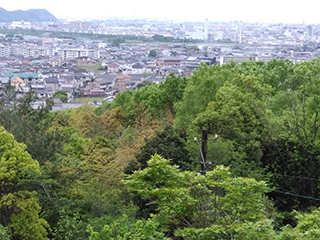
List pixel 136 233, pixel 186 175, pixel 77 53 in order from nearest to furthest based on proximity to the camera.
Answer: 1. pixel 136 233
2. pixel 186 175
3. pixel 77 53

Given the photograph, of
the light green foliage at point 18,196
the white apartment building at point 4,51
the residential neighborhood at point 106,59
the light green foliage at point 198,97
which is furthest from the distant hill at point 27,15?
the light green foliage at point 18,196

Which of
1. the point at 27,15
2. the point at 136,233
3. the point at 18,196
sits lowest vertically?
the point at 18,196

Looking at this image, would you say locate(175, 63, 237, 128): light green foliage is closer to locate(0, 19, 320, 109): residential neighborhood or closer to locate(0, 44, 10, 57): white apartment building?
locate(0, 19, 320, 109): residential neighborhood

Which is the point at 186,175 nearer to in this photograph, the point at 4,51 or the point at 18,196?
the point at 18,196

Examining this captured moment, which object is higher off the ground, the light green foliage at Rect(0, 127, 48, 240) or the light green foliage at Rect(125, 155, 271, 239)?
the light green foliage at Rect(125, 155, 271, 239)

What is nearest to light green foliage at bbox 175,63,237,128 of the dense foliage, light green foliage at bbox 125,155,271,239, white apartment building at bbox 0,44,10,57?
the dense foliage

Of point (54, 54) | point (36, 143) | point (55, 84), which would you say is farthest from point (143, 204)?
point (54, 54)

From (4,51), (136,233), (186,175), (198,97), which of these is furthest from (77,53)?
(136,233)
